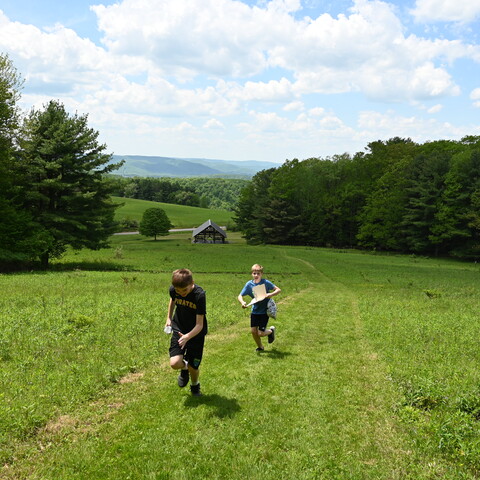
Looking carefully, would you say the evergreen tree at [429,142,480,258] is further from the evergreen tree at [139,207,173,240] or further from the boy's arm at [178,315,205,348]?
the boy's arm at [178,315,205,348]

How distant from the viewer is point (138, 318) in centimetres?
1341

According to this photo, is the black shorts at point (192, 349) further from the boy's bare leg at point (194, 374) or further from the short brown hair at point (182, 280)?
the short brown hair at point (182, 280)

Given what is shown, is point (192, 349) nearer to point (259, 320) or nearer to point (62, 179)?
point (259, 320)

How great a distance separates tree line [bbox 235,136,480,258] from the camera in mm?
55906

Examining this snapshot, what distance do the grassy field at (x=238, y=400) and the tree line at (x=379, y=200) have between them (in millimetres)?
47991

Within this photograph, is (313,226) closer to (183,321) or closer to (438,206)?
(438,206)

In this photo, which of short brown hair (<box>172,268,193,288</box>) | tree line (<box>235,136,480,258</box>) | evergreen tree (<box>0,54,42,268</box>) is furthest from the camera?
tree line (<box>235,136,480,258</box>)

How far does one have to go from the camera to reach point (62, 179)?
1307 inches

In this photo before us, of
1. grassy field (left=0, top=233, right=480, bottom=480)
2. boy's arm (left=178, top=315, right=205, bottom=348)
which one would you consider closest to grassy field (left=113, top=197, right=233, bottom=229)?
grassy field (left=0, top=233, right=480, bottom=480)

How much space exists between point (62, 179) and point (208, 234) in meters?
54.3

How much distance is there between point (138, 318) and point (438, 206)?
187ft

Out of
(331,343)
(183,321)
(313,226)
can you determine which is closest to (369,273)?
(331,343)

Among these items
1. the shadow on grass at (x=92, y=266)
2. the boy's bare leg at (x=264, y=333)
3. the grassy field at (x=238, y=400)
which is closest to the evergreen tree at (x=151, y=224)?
the shadow on grass at (x=92, y=266)

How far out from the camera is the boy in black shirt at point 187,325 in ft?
22.1
